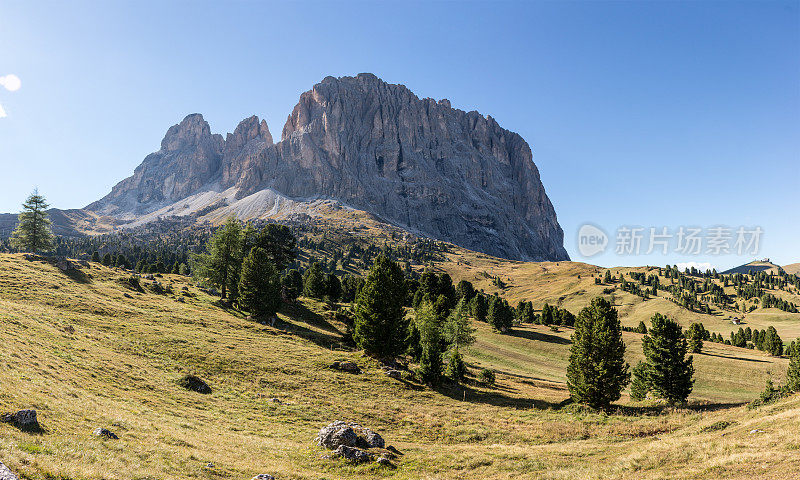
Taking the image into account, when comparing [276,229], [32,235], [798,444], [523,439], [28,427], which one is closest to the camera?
[28,427]

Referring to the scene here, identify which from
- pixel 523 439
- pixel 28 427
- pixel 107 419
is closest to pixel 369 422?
pixel 523 439

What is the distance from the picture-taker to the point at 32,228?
71250mm

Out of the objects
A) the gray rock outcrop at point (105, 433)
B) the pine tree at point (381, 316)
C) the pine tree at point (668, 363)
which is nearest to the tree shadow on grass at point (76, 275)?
the pine tree at point (381, 316)

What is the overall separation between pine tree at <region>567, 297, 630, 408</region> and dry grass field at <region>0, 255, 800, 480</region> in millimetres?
2061

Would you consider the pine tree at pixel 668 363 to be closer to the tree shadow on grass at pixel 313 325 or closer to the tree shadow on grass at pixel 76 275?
the tree shadow on grass at pixel 313 325

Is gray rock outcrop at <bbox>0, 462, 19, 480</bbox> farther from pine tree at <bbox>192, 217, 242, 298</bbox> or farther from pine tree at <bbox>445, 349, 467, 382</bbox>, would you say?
pine tree at <bbox>192, 217, 242, 298</bbox>

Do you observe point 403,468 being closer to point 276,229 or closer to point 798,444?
point 798,444

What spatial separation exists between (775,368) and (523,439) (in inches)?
→ 2830

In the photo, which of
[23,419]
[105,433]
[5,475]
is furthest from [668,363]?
[23,419]

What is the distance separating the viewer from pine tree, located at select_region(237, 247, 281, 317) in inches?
2298

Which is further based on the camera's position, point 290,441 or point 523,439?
point 523,439

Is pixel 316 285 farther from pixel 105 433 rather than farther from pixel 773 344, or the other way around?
pixel 773 344

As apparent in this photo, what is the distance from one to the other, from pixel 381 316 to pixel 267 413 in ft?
70.3

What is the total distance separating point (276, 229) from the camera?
253 feet
